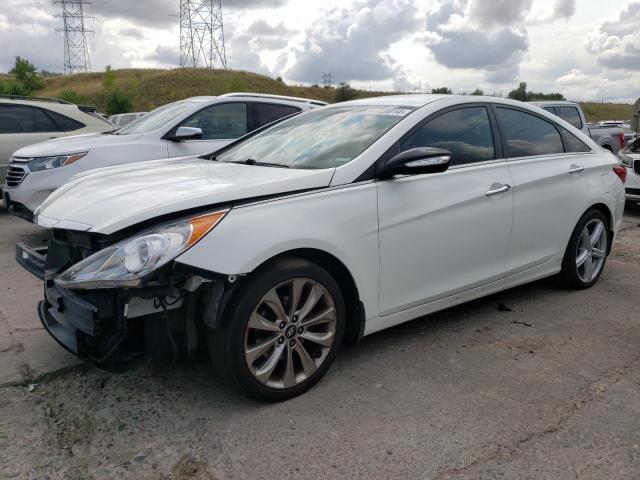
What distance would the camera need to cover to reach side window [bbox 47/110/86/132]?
8992 millimetres

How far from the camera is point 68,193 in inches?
134

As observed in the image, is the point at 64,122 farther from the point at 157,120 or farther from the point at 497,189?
the point at 497,189

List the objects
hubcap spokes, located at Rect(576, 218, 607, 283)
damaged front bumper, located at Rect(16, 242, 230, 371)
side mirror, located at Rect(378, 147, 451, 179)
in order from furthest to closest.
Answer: hubcap spokes, located at Rect(576, 218, 607, 283) < side mirror, located at Rect(378, 147, 451, 179) < damaged front bumper, located at Rect(16, 242, 230, 371)

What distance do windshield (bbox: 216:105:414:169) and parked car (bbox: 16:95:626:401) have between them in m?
0.02

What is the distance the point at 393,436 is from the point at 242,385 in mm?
771

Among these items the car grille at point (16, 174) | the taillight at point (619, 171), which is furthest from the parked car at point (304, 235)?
the car grille at point (16, 174)

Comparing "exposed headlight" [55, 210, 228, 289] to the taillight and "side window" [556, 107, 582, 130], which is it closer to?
the taillight

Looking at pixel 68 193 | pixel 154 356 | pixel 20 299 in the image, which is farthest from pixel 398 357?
pixel 20 299

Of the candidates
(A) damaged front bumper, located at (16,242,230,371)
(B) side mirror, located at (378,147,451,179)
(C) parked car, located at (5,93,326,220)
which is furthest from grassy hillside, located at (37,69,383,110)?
(A) damaged front bumper, located at (16,242,230,371)

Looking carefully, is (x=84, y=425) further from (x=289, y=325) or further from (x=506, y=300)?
(x=506, y=300)

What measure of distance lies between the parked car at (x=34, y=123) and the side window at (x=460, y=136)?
654cm

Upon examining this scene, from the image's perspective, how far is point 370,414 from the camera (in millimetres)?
2875

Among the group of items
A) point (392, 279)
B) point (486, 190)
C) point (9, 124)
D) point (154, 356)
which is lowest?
point (154, 356)

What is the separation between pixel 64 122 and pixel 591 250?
7.84m
